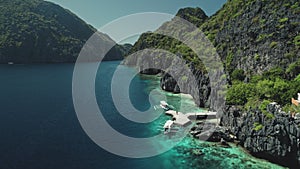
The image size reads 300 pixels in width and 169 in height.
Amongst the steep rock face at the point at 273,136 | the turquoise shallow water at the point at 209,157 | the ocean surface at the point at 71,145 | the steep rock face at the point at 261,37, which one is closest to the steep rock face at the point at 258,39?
the steep rock face at the point at 261,37

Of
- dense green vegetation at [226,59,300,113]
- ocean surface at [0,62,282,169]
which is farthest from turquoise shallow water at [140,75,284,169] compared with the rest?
dense green vegetation at [226,59,300,113]

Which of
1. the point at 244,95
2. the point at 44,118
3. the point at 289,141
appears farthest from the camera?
the point at 44,118

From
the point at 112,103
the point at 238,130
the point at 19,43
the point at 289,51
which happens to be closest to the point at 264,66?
the point at 289,51

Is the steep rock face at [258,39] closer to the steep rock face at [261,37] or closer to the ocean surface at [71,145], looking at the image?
the steep rock face at [261,37]


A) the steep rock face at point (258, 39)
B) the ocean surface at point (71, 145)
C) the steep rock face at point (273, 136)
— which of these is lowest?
the ocean surface at point (71, 145)

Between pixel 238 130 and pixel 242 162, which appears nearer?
pixel 242 162

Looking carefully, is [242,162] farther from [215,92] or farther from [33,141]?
[33,141]

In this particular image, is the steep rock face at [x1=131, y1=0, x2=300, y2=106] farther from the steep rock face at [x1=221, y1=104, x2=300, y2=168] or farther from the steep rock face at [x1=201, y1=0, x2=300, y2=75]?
the steep rock face at [x1=221, y1=104, x2=300, y2=168]

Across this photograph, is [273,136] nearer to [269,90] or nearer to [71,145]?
[269,90]

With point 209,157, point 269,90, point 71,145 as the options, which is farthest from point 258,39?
point 71,145
